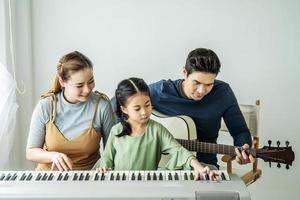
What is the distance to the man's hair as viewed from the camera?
62.4 inches

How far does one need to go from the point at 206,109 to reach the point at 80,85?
20.3 inches

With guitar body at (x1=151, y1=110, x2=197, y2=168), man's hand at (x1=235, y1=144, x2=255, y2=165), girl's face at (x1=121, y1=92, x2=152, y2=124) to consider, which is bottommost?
man's hand at (x1=235, y1=144, x2=255, y2=165)

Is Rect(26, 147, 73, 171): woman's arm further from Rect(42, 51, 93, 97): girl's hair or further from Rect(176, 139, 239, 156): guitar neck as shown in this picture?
Rect(176, 139, 239, 156): guitar neck

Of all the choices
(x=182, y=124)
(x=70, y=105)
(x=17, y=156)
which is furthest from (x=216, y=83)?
(x=17, y=156)

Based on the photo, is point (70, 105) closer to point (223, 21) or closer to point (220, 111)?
point (220, 111)

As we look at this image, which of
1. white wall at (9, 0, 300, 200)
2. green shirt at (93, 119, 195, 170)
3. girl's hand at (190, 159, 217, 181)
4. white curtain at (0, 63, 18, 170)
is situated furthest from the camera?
white wall at (9, 0, 300, 200)

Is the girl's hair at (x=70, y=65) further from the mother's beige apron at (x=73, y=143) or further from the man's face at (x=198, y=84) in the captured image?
the man's face at (x=198, y=84)

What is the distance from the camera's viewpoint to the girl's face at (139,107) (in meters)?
1.49

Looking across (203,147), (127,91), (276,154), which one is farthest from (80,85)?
(276,154)

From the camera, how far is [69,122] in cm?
164

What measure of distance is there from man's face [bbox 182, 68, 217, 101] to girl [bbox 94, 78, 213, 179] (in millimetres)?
199

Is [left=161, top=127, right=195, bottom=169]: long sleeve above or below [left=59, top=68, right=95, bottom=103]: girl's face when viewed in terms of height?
below

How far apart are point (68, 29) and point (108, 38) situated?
21 cm

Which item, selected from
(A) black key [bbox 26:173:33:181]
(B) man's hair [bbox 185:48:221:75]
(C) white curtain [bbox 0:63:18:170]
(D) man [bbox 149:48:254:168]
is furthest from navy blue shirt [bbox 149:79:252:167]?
(C) white curtain [bbox 0:63:18:170]
